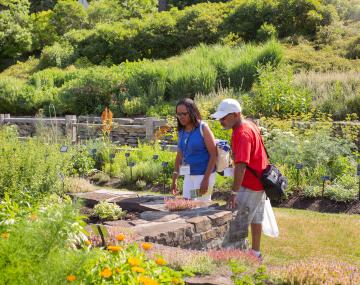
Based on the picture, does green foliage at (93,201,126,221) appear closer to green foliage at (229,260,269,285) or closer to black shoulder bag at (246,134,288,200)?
black shoulder bag at (246,134,288,200)

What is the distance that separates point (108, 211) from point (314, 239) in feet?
7.89

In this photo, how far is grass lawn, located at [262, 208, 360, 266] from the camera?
5727mm

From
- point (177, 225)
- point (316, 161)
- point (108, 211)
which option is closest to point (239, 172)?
point (177, 225)

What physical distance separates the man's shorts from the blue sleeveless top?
65 centimetres

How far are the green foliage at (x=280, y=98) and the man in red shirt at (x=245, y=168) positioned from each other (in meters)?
7.46

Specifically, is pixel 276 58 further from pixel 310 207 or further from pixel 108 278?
pixel 108 278

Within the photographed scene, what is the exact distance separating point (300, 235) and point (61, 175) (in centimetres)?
292

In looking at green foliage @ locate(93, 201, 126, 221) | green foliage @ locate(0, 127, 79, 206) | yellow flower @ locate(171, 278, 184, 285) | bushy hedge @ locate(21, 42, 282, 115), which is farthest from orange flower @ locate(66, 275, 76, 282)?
bushy hedge @ locate(21, 42, 282, 115)

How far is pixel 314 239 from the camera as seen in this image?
639 centimetres

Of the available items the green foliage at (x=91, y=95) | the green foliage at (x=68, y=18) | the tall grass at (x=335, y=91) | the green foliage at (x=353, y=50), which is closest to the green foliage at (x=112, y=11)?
the green foliage at (x=68, y=18)

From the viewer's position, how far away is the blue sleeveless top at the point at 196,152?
18.5 ft

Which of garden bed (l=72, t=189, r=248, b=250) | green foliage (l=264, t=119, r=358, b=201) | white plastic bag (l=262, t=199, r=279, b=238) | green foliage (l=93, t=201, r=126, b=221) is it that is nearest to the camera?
garden bed (l=72, t=189, r=248, b=250)

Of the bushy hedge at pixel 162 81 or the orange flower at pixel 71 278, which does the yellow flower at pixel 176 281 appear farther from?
the bushy hedge at pixel 162 81

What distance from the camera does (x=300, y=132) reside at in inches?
423
